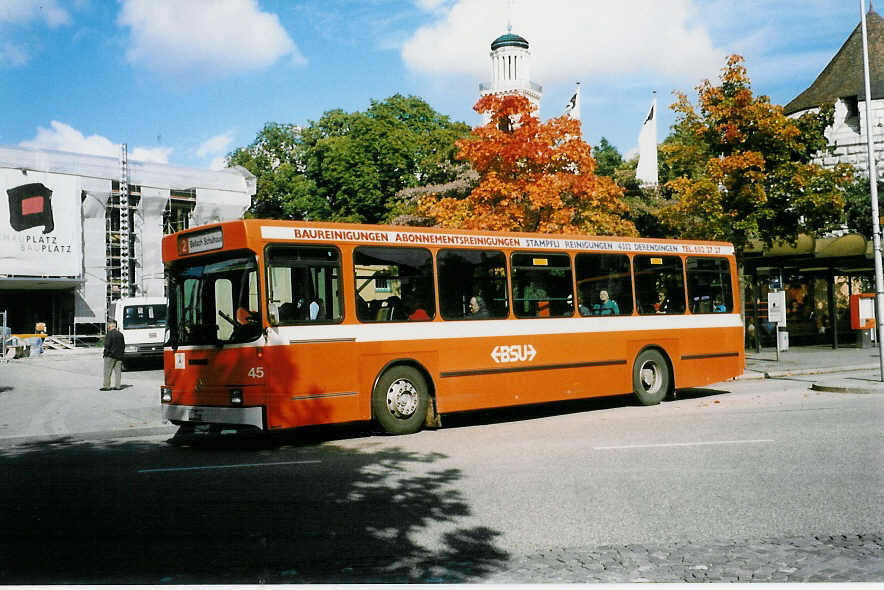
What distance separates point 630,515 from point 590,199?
19.0 m

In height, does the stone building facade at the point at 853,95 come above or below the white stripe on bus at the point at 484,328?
above

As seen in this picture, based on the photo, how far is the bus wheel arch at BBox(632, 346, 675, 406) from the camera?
47.0 ft

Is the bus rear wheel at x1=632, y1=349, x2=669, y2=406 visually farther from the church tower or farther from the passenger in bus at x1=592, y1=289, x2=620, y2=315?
the church tower

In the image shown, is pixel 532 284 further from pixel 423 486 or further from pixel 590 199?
pixel 590 199

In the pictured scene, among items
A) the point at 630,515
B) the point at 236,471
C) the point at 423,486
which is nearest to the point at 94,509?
the point at 236,471

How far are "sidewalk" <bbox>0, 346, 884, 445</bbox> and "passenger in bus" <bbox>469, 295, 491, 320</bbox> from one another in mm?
4924

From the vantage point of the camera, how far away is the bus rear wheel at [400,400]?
36.0ft

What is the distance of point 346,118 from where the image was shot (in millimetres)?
57688

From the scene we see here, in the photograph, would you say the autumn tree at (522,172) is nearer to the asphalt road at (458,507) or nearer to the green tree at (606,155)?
the asphalt road at (458,507)

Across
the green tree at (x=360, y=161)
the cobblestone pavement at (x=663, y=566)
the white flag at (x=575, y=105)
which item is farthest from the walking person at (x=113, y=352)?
the green tree at (x=360, y=161)

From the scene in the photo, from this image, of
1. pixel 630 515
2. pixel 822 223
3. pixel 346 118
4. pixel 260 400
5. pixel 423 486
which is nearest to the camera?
pixel 630 515

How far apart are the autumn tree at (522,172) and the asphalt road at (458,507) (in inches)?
512

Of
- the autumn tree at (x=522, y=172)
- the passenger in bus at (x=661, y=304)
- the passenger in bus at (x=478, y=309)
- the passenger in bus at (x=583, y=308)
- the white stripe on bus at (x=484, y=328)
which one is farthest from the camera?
the autumn tree at (x=522, y=172)

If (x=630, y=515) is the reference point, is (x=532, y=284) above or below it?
above
